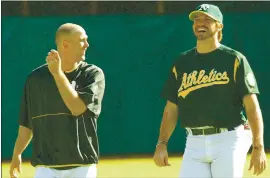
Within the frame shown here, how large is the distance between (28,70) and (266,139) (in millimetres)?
4257

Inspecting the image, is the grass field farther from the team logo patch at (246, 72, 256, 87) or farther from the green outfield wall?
the team logo patch at (246, 72, 256, 87)

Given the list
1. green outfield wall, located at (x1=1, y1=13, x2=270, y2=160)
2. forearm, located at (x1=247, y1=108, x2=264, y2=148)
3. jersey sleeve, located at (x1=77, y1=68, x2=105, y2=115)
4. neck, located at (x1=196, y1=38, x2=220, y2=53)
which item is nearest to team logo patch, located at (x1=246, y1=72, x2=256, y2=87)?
forearm, located at (x1=247, y1=108, x2=264, y2=148)

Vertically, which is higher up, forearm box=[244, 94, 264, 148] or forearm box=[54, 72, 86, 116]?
forearm box=[54, 72, 86, 116]

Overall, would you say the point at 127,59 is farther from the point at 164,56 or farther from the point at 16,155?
the point at 16,155

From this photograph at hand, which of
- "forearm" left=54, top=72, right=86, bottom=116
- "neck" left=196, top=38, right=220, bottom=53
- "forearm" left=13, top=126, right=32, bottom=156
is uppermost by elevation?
"neck" left=196, top=38, right=220, bottom=53

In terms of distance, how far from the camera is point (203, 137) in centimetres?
599

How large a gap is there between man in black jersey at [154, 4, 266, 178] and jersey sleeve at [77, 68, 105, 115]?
2.12 feet

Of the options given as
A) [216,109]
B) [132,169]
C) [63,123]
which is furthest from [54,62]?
[132,169]

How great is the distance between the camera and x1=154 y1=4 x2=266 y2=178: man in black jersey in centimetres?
591

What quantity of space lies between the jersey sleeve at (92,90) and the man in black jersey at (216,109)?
2.12ft

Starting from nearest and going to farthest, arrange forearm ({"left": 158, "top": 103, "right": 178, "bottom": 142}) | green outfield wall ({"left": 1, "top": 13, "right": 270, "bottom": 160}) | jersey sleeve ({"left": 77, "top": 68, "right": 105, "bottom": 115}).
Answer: jersey sleeve ({"left": 77, "top": 68, "right": 105, "bottom": 115}), forearm ({"left": 158, "top": 103, "right": 178, "bottom": 142}), green outfield wall ({"left": 1, "top": 13, "right": 270, "bottom": 160})

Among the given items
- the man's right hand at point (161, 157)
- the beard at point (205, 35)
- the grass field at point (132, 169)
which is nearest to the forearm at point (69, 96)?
the man's right hand at point (161, 157)

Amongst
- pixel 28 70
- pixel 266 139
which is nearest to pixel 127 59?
pixel 28 70

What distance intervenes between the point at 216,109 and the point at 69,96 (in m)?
1.09
